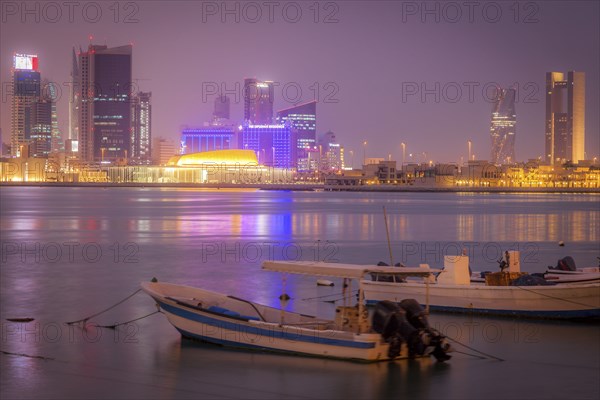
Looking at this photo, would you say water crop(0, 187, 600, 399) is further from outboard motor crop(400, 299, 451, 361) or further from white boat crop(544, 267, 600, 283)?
white boat crop(544, 267, 600, 283)

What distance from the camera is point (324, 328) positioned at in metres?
14.0

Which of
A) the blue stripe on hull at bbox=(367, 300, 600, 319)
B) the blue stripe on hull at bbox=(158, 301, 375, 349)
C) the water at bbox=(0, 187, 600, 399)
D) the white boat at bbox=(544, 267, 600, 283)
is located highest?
the white boat at bbox=(544, 267, 600, 283)

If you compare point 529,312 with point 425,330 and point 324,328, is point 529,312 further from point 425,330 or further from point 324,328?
point 324,328

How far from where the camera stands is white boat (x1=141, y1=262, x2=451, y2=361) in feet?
44.2

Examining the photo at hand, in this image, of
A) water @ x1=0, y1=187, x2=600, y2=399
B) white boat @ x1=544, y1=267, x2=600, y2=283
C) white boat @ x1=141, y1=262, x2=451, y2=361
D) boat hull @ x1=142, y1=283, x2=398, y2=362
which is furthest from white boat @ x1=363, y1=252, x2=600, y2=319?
boat hull @ x1=142, y1=283, x2=398, y2=362

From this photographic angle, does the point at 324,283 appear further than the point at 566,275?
Yes

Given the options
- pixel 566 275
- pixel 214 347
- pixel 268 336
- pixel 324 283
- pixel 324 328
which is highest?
pixel 566 275

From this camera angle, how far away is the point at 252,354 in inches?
554

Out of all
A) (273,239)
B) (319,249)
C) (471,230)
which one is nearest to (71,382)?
(319,249)

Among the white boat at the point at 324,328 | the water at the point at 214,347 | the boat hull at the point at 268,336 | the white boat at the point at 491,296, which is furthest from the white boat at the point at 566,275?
the boat hull at the point at 268,336

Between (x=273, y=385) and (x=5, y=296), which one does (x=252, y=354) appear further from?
(x=5, y=296)

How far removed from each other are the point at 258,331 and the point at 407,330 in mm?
2333

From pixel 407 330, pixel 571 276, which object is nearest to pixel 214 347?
pixel 407 330

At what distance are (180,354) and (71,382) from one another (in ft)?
6.97
